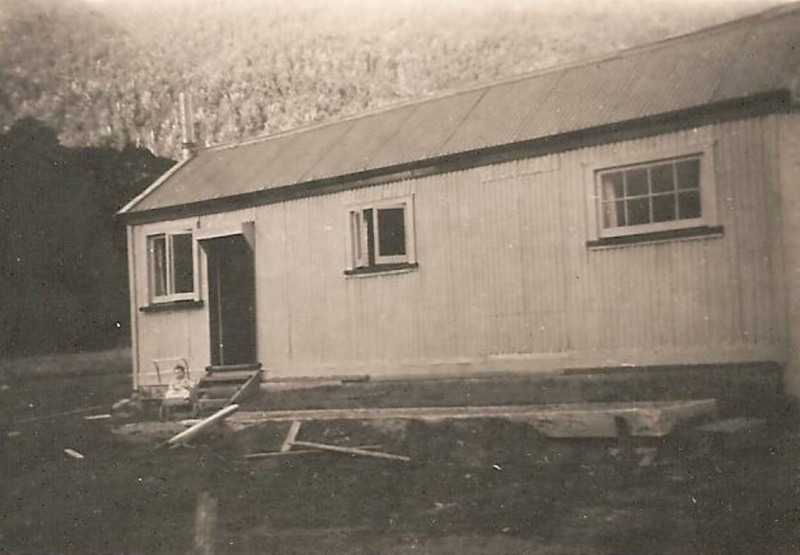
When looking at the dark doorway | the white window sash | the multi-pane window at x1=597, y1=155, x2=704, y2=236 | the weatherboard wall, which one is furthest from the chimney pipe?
the multi-pane window at x1=597, y1=155, x2=704, y2=236

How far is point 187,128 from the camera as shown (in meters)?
10.6

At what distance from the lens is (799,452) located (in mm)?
6109

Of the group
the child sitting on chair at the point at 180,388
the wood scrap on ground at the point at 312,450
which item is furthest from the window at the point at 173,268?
the wood scrap on ground at the point at 312,450

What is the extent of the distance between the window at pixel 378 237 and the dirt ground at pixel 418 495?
222 centimetres

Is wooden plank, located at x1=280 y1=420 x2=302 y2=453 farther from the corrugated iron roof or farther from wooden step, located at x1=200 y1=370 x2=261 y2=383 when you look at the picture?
the corrugated iron roof

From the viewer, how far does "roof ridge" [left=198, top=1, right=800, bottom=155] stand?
300 inches

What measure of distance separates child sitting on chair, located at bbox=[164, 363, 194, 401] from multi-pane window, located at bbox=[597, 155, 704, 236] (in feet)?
16.7

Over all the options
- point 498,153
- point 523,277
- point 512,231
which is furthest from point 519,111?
point 523,277

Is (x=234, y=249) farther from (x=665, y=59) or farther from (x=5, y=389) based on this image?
(x=665, y=59)

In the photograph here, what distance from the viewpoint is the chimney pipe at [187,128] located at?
8166mm

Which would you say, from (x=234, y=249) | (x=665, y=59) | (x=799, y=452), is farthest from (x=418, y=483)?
(x=234, y=249)

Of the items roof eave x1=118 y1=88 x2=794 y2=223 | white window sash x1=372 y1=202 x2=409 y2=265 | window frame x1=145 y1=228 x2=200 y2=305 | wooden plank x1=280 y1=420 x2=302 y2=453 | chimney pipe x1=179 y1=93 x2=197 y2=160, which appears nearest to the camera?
roof eave x1=118 y1=88 x2=794 y2=223

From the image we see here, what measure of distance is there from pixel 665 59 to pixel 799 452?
399 cm

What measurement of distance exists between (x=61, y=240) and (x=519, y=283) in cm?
479
